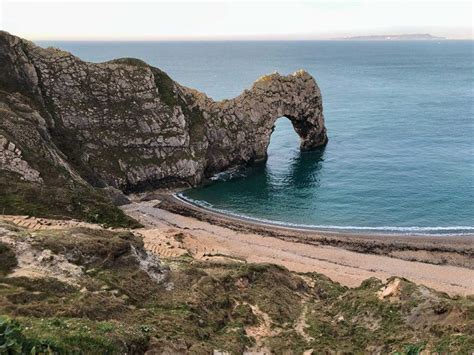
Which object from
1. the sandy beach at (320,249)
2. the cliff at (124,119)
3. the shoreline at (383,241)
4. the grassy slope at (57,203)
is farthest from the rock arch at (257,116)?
the grassy slope at (57,203)

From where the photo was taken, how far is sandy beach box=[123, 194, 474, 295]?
49.4 meters

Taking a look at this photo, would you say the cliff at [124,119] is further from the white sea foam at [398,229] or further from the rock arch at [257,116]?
the white sea foam at [398,229]

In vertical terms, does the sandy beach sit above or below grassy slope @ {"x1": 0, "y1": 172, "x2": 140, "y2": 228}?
below

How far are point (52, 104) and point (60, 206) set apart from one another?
105ft

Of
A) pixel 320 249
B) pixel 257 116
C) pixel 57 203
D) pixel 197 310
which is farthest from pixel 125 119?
pixel 197 310

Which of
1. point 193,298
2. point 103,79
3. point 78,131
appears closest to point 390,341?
point 193,298

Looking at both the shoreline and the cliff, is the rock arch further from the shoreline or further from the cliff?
the shoreline

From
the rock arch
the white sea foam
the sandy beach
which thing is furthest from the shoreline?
the rock arch

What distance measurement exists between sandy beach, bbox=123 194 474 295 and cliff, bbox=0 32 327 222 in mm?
12380

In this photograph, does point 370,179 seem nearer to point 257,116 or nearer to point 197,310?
point 257,116

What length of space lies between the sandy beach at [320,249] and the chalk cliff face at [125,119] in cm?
1253

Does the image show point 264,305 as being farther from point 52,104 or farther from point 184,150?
point 52,104

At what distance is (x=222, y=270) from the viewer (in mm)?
37594

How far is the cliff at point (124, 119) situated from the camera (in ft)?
235
